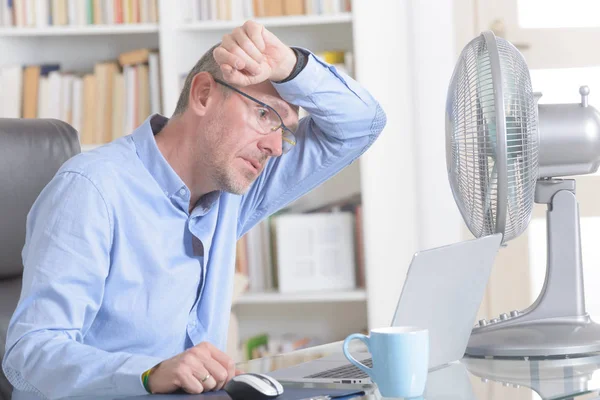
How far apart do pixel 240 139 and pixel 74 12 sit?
1.59m

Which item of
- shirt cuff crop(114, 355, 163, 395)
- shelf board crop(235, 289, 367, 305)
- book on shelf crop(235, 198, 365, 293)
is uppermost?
shirt cuff crop(114, 355, 163, 395)

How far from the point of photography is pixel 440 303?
1060 millimetres

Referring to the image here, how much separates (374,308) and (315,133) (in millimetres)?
1135

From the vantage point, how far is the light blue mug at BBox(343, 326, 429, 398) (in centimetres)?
93

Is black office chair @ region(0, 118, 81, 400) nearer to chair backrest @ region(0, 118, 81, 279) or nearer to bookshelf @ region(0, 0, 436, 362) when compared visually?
chair backrest @ region(0, 118, 81, 279)

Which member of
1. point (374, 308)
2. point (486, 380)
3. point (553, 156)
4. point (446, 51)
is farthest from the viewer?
point (446, 51)

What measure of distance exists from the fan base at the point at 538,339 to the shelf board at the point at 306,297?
4.52 feet

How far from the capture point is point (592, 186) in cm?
273

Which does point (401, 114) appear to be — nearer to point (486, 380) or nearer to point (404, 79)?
point (404, 79)

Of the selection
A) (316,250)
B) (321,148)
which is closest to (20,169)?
(321,148)

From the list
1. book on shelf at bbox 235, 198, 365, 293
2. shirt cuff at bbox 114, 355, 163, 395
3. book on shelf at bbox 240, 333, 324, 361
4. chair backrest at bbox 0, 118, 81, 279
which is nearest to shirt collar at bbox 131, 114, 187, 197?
chair backrest at bbox 0, 118, 81, 279

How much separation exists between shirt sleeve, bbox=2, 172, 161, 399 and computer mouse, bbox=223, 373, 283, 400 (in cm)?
14

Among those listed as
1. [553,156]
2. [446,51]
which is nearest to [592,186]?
[446,51]

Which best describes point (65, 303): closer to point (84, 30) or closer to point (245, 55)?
point (245, 55)
